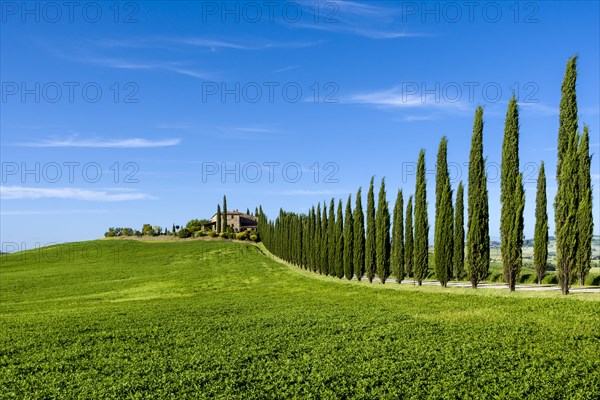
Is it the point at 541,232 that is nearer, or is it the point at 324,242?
the point at 541,232

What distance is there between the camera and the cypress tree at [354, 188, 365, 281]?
138 feet

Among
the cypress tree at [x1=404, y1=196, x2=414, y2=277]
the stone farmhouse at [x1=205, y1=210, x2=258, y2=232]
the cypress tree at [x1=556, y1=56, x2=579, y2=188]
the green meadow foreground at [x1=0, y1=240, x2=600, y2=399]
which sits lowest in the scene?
the green meadow foreground at [x1=0, y1=240, x2=600, y2=399]

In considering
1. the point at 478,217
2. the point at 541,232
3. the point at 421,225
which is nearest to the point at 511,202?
the point at 478,217

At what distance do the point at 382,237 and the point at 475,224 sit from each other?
443 inches

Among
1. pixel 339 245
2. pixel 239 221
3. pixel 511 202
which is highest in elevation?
pixel 239 221

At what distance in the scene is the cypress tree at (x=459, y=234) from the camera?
31.0 m

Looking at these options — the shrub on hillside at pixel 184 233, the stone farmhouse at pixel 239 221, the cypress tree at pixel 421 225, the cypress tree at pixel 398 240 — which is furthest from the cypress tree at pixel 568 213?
the stone farmhouse at pixel 239 221

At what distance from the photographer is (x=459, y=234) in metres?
31.0

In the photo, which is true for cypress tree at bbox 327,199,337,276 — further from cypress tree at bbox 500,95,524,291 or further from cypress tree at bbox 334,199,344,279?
cypress tree at bbox 500,95,524,291

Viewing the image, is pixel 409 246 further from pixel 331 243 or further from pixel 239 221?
pixel 239 221

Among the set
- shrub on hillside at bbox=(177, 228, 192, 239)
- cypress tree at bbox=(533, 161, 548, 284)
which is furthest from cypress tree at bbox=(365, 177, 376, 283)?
shrub on hillside at bbox=(177, 228, 192, 239)

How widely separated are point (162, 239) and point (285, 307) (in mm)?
81104

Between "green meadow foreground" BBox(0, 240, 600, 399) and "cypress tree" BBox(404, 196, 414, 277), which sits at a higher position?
"cypress tree" BBox(404, 196, 414, 277)

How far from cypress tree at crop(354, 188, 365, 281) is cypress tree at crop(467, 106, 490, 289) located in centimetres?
1406
